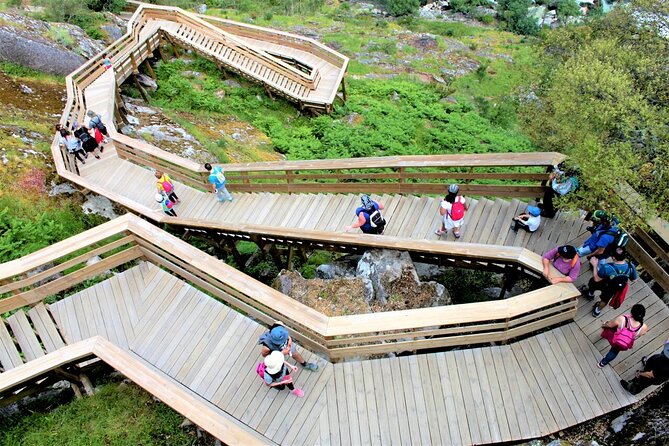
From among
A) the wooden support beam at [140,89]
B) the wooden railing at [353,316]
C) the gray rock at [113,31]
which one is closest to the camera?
the wooden railing at [353,316]

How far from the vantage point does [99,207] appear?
13.6m

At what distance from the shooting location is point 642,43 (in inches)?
534

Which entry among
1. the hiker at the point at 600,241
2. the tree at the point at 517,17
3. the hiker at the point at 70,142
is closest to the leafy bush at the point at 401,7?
the tree at the point at 517,17

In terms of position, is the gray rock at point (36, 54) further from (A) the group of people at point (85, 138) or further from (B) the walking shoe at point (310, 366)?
(B) the walking shoe at point (310, 366)

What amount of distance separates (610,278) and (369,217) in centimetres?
454

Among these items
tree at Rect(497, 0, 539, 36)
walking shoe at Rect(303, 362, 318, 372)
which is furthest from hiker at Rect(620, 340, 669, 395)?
tree at Rect(497, 0, 539, 36)

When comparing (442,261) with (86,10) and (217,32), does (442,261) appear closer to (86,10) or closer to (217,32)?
(217,32)

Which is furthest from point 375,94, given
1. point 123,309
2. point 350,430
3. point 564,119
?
point 350,430

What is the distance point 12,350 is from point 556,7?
59.9m

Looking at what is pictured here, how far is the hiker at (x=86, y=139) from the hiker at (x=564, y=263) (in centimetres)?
1320

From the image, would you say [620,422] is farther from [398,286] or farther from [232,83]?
[232,83]

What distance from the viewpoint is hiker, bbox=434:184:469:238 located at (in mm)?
9125

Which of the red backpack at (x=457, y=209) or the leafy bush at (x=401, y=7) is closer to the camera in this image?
the red backpack at (x=457, y=209)

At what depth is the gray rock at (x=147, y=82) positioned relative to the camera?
20391 mm
